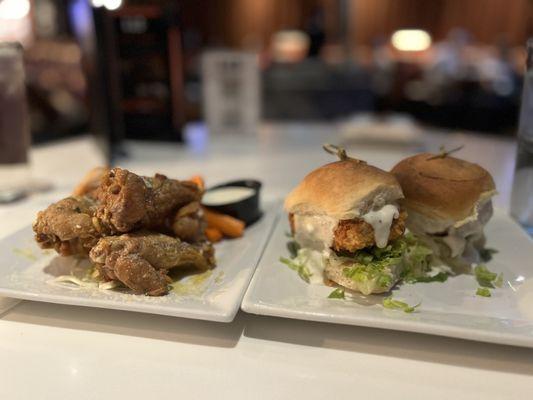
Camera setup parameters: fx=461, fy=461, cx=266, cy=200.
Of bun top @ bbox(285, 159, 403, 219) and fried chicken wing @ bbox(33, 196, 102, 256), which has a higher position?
bun top @ bbox(285, 159, 403, 219)

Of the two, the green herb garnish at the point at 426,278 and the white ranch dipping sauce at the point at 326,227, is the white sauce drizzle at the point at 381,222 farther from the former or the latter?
the green herb garnish at the point at 426,278

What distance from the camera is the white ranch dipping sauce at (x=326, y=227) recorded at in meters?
1.33

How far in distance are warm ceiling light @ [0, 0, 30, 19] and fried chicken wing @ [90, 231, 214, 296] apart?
4.13 meters

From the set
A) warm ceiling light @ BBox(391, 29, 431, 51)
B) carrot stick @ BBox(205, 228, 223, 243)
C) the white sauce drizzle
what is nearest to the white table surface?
the white sauce drizzle

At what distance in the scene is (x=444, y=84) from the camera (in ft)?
25.9

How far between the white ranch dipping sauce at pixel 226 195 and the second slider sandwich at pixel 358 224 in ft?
1.72

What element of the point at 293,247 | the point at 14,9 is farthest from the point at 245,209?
the point at 14,9

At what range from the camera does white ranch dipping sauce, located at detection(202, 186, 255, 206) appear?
1.90 m

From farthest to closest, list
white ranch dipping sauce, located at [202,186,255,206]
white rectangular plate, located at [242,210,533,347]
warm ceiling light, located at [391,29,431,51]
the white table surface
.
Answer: warm ceiling light, located at [391,29,431,51] → white ranch dipping sauce, located at [202,186,255,206] → white rectangular plate, located at [242,210,533,347] → the white table surface

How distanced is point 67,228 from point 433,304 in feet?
3.44

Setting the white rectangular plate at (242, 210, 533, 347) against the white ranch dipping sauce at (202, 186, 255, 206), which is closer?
the white rectangular plate at (242, 210, 533, 347)

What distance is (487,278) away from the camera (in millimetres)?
1360

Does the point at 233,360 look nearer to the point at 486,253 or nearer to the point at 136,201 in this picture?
the point at 136,201

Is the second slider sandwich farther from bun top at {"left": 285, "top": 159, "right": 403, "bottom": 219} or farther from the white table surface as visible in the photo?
the white table surface
